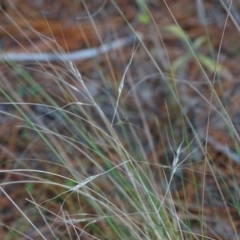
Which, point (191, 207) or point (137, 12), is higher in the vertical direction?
point (137, 12)

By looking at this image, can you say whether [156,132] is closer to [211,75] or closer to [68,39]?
[211,75]

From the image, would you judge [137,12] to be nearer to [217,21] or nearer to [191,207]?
[217,21]

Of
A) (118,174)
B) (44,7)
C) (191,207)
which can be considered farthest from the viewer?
(44,7)

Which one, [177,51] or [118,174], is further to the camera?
[177,51]

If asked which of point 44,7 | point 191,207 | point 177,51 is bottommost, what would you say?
point 191,207

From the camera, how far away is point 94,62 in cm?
136

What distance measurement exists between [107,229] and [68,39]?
482mm

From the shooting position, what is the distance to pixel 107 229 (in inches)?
46.8

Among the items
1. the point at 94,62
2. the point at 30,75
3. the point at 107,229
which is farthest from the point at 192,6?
the point at 107,229

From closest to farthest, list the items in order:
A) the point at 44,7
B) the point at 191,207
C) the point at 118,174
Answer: the point at 118,174 < the point at 191,207 < the point at 44,7

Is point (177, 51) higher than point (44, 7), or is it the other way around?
point (44, 7)

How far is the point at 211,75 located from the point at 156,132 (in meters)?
0.20

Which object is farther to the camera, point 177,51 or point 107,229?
point 177,51

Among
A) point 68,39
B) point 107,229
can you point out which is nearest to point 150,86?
point 68,39
